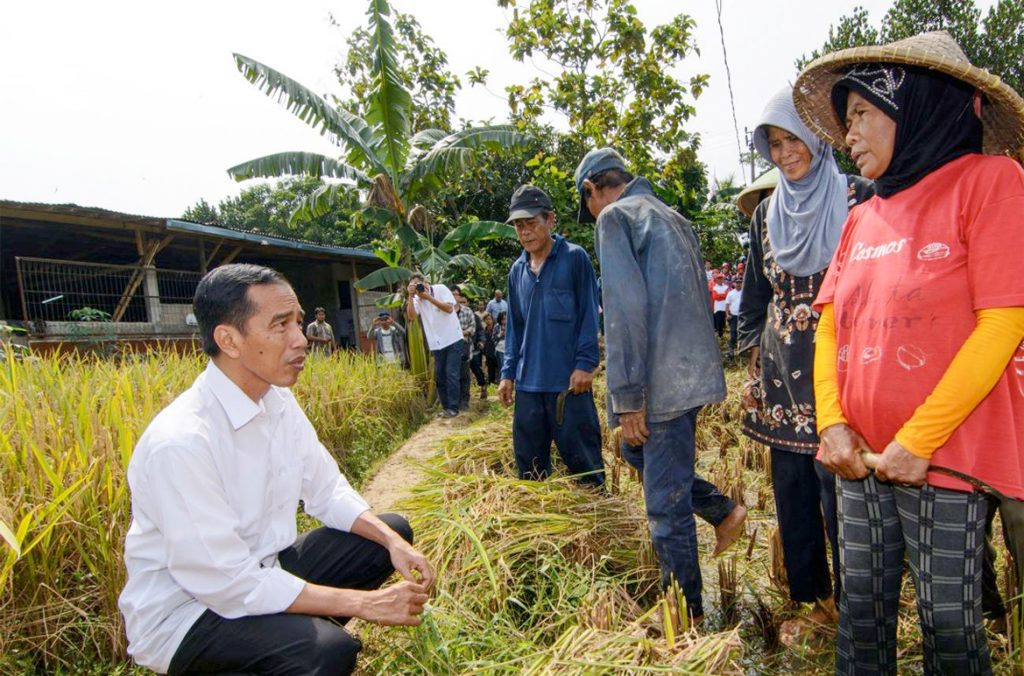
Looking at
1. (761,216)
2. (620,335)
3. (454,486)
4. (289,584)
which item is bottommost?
(454,486)

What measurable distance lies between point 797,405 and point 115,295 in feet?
35.1

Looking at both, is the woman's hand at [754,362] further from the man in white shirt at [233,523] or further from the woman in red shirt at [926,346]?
A: the man in white shirt at [233,523]

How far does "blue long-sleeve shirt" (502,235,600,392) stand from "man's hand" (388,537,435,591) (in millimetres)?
Answer: 1318

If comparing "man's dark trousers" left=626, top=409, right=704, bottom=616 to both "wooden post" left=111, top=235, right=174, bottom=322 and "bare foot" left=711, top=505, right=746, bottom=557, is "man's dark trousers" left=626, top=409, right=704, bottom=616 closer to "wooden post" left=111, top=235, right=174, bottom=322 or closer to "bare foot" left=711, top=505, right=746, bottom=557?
"bare foot" left=711, top=505, right=746, bottom=557

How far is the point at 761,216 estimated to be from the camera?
7.00 ft

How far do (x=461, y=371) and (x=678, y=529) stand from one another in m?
5.28

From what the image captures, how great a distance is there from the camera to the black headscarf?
1.28 metres

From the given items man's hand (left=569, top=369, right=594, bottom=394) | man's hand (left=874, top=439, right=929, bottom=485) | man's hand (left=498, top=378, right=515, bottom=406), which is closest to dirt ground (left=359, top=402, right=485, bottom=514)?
man's hand (left=498, top=378, right=515, bottom=406)

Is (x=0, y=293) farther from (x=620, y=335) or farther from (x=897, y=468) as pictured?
(x=897, y=468)

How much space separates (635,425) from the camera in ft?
6.57

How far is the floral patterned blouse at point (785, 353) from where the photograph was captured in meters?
1.88

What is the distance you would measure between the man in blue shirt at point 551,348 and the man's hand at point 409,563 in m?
1.27

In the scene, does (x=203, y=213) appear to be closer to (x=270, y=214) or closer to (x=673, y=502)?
(x=270, y=214)

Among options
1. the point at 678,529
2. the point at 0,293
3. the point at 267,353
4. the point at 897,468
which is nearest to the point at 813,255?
the point at 897,468
